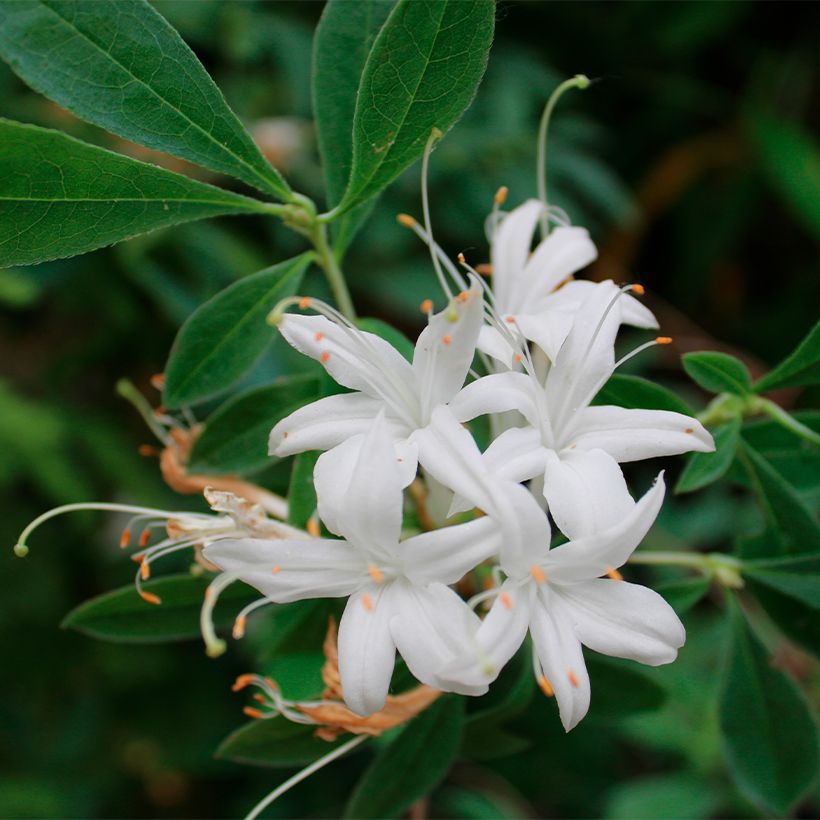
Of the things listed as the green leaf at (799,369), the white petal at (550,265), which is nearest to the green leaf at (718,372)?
the green leaf at (799,369)

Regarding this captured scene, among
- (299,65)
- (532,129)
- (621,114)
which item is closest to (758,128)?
(621,114)

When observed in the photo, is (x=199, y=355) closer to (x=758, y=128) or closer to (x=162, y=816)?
(x=162, y=816)

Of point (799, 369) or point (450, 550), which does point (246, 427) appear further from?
Result: point (799, 369)

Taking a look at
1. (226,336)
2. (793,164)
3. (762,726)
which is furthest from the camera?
(793,164)

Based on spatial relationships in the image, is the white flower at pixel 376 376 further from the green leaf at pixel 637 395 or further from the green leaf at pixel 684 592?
the green leaf at pixel 684 592

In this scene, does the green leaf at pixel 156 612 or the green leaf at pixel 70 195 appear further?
the green leaf at pixel 156 612

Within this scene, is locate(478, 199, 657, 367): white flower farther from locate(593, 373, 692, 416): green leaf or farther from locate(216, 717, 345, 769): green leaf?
locate(216, 717, 345, 769): green leaf

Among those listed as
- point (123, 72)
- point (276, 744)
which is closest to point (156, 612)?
point (276, 744)
